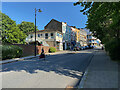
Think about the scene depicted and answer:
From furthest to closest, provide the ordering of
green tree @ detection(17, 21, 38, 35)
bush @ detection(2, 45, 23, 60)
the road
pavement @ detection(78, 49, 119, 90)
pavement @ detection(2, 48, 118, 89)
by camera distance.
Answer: green tree @ detection(17, 21, 38, 35) < bush @ detection(2, 45, 23, 60) < the road < pavement @ detection(2, 48, 118, 89) < pavement @ detection(78, 49, 119, 90)

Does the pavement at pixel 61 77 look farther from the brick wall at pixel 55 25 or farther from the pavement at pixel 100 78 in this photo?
the brick wall at pixel 55 25

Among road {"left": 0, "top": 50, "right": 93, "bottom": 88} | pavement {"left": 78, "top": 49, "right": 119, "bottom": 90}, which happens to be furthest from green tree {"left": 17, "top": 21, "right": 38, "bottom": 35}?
pavement {"left": 78, "top": 49, "right": 119, "bottom": 90}

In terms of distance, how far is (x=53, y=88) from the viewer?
3.78 metres

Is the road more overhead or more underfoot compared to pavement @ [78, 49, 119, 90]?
more underfoot

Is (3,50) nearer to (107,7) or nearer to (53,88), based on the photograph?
(53,88)

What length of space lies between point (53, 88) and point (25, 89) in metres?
1.15

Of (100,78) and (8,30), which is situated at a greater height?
(8,30)

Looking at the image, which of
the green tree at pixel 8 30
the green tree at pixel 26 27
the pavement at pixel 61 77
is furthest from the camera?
the green tree at pixel 26 27

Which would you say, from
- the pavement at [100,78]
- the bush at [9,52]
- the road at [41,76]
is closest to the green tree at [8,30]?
the bush at [9,52]

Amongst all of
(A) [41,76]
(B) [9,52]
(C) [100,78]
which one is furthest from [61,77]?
(B) [9,52]

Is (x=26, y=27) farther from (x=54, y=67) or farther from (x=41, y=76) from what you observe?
(x=41, y=76)

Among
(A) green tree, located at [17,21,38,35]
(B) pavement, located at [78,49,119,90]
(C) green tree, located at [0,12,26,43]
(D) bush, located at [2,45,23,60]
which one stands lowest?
(B) pavement, located at [78,49,119,90]

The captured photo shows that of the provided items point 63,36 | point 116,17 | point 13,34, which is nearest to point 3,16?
point 13,34

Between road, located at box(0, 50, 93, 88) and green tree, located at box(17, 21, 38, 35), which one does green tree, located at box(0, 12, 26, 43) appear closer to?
green tree, located at box(17, 21, 38, 35)
